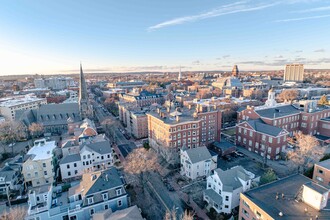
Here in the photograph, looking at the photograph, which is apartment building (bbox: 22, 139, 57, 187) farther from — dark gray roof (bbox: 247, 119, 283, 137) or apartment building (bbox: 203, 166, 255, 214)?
dark gray roof (bbox: 247, 119, 283, 137)

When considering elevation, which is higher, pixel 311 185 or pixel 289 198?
pixel 311 185

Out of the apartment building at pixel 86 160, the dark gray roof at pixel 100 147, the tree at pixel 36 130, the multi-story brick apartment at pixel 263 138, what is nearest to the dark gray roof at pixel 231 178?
the multi-story brick apartment at pixel 263 138

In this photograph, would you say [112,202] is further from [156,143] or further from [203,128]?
[203,128]

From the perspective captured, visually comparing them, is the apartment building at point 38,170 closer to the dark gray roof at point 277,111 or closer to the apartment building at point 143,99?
the dark gray roof at point 277,111

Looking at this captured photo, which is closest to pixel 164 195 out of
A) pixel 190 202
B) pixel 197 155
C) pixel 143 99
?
pixel 190 202

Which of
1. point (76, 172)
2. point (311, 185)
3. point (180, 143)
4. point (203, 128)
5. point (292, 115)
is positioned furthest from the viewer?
point (292, 115)

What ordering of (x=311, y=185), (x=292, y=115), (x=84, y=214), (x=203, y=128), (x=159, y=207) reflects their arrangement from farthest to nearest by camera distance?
(x=292, y=115), (x=203, y=128), (x=159, y=207), (x=84, y=214), (x=311, y=185)

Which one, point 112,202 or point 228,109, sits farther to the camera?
point 228,109

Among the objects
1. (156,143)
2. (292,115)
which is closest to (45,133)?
(156,143)

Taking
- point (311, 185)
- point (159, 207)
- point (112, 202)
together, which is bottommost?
point (159, 207)
